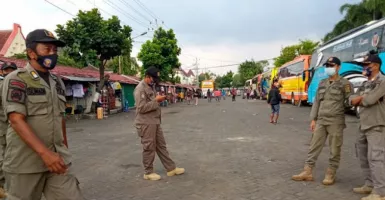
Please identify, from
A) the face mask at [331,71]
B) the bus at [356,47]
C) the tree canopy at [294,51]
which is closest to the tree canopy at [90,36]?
the bus at [356,47]

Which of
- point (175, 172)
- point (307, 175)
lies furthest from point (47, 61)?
point (307, 175)

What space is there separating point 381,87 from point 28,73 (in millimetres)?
3862

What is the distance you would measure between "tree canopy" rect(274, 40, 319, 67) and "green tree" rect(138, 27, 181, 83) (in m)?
24.9

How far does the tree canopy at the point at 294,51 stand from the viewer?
50719mm

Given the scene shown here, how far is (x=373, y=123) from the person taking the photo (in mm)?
4195

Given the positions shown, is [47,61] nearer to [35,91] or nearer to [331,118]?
[35,91]

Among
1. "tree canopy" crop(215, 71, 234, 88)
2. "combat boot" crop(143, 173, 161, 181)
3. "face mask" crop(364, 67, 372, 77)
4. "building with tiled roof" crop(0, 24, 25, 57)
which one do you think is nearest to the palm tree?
"face mask" crop(364, 67, 372, 77)

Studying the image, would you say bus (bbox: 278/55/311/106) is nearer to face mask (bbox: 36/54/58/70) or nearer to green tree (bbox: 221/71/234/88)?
face mask (bbox: 36/54/58/70)

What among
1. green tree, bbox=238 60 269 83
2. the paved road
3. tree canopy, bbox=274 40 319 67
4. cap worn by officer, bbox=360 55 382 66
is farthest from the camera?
green tree, bbox=238 60 269 83

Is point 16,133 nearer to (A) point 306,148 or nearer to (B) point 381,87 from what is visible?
(B) point 381,87

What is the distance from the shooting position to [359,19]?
32.4m

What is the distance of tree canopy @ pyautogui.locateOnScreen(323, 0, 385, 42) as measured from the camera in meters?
29.1

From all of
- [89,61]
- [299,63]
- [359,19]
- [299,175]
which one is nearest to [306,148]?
[299,175]

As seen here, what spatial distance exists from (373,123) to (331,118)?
29.5 inches
